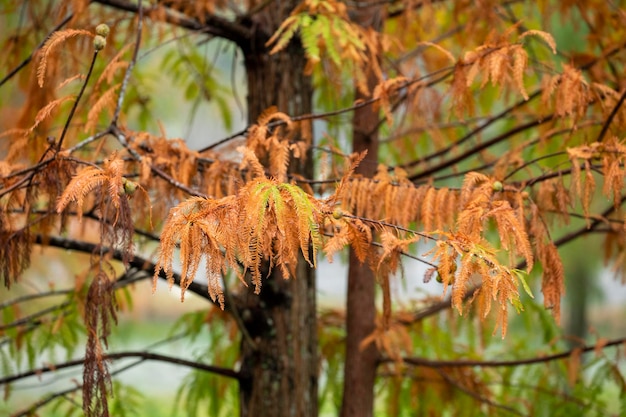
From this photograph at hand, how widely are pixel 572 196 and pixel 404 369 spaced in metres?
1.63

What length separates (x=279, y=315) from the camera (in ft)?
9.30

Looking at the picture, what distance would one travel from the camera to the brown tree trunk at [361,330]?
3281 millimetres

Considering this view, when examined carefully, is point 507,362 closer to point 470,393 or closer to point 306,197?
point 470,393

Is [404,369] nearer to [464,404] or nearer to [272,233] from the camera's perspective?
[464,404]

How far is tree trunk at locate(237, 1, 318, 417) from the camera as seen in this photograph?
2807 millimetres

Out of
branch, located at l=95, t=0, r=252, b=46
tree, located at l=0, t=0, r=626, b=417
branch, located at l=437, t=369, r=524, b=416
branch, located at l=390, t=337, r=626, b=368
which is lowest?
branch, located at l=437, t=369, r=524, b=416

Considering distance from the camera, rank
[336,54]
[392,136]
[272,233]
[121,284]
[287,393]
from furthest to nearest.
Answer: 1. [392,136]
2. [121,284]
3. [287,393]
4. [336,54]
5. [272,233]

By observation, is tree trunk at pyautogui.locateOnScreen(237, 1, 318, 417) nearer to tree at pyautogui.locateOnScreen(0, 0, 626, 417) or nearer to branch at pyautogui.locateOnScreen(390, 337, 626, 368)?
tree at pyautogui.locateOnScreen(0, 0, 626, 417)

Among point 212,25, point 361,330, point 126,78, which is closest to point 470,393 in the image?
point 361,330

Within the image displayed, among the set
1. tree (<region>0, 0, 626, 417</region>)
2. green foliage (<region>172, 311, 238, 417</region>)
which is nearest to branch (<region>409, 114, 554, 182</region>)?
tree (<region>0, 0, 626, 417</region>)

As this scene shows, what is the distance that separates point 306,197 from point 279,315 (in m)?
1.37

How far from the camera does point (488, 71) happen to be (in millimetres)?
2119

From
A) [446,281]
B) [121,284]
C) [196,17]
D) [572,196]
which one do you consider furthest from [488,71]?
[121,284]

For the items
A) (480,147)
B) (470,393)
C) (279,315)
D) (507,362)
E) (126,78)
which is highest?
(480,147)
